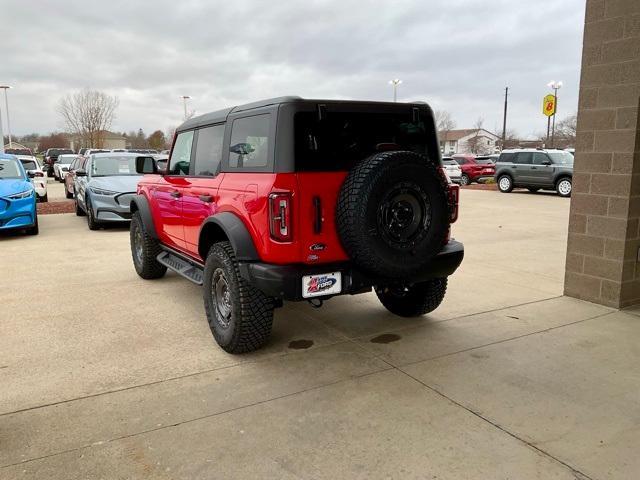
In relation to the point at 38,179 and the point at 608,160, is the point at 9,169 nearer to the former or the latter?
the point at 38,179

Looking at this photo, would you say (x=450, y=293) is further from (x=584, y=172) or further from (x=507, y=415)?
(x=507, y=415)

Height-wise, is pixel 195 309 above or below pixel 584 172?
below

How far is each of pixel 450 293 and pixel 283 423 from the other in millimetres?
3276

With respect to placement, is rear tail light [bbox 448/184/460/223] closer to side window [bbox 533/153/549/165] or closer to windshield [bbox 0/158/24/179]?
windshield [bbox 0/158/24/179]

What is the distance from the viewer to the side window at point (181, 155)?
5191mm

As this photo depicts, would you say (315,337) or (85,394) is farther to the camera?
(315,337)

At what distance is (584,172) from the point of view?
5.26m

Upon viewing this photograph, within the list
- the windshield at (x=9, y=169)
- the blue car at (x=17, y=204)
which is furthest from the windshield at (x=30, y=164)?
the blue car at (x=17, y=204)

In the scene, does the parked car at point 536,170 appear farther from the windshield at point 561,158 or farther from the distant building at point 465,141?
the distant building at point 465,141

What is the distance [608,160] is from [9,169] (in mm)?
10488

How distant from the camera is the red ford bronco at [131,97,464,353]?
3441mm

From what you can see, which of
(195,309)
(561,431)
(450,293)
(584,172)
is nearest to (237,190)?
(195,309)

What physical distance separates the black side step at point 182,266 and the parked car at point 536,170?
15790mm

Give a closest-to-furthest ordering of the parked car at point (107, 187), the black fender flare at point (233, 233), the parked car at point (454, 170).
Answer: the black fender flare at point (233, 233) → the parked car at point (107, 187) → the parked car at point (454, 170)
